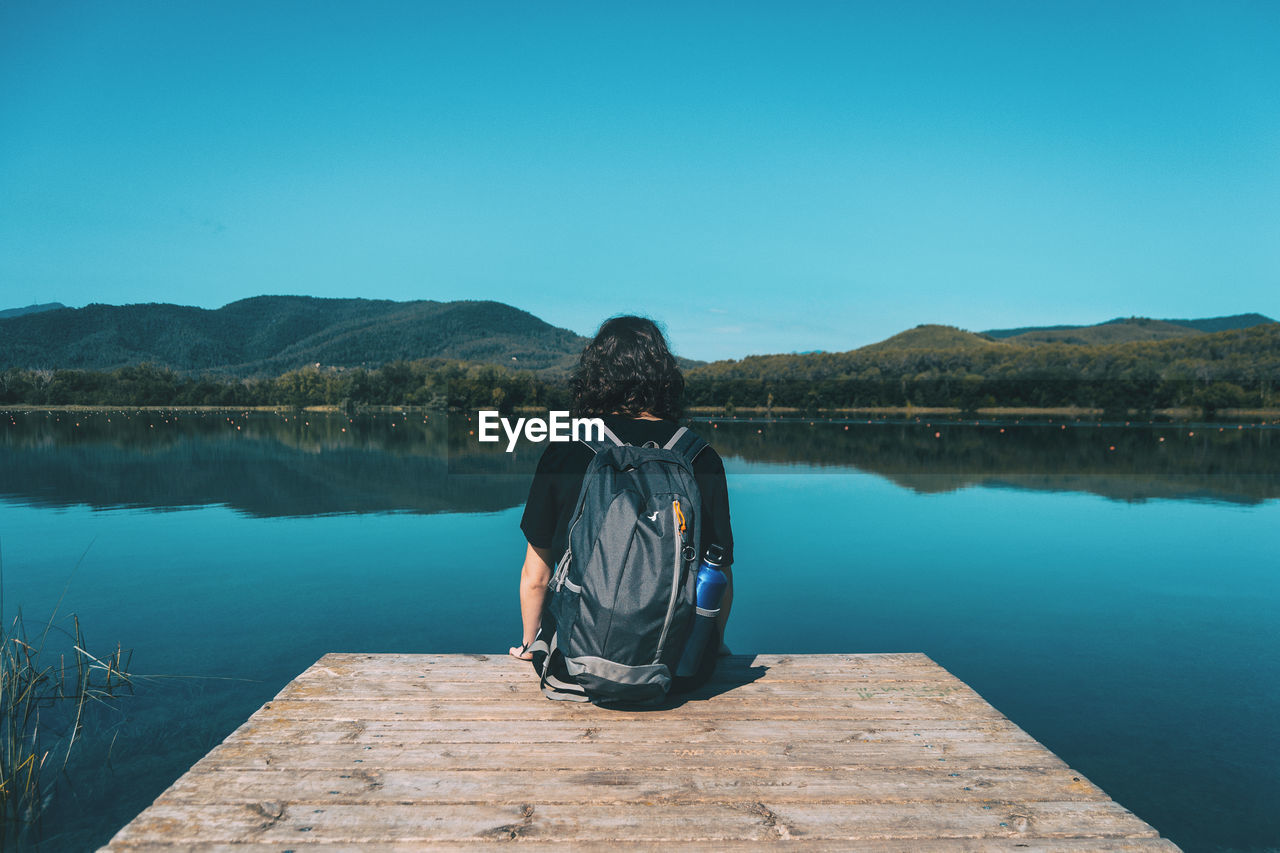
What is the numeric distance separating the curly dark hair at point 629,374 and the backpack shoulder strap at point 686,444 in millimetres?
187

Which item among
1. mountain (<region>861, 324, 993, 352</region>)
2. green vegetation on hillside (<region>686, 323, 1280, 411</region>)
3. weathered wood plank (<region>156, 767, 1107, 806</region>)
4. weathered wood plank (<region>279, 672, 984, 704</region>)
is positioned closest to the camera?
weathered wood plank (<region>156, 767, 1107, 806</region>)

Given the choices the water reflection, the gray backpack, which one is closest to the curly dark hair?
the gray backpack

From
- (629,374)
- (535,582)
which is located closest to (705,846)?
(535,582)

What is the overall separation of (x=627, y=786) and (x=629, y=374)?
4.95 ft

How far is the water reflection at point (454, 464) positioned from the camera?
59.0 ft

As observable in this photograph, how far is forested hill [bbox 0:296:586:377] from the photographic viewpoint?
412 feet

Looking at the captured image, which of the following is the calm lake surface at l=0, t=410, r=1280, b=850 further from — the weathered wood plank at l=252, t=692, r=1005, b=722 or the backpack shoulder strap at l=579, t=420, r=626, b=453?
the backpack shoulder strap at l=579, t=420, r=626, b=453

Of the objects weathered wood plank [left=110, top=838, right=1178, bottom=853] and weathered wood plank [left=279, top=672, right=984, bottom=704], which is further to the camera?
weathered wood plank [left=279, top=672, right=984, bottom=704]

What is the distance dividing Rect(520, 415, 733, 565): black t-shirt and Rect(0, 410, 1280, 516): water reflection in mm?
13183

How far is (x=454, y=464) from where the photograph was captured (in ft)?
83.2

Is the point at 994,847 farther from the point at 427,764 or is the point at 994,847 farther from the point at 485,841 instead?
the point at 427,764

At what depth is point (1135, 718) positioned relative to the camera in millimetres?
5914

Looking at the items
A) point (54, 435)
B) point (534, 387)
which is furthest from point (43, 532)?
point (534, 387)

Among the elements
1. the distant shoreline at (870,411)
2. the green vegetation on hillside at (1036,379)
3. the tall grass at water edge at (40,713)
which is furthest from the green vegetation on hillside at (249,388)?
the tall grass at water edge at (40,713)
